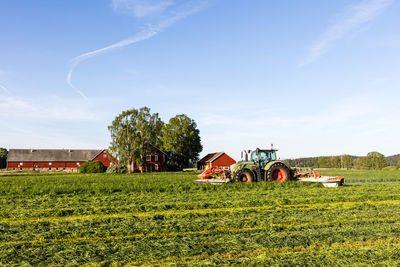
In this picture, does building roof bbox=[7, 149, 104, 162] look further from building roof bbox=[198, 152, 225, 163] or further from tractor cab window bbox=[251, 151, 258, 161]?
tractor cab window bbox=[251, 151, 258, 161]

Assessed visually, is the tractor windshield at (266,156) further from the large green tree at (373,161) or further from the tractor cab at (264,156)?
the large green tree at (373,161)

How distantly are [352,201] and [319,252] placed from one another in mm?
7212

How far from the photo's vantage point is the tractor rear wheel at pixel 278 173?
17969 mm

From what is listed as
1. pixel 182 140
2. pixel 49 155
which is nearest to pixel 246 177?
pixel 182 140

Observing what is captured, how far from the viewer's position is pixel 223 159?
201 feet

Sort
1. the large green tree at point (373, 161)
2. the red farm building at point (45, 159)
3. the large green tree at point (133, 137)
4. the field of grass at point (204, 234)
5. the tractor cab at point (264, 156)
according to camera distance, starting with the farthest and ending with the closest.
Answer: the large green tree at point (373, 161) → the red farm building at point (45, 159) → the large green tree at point (133, 137) → the tractor cab at point (264, 156) → the field of grass at point (204, 234)

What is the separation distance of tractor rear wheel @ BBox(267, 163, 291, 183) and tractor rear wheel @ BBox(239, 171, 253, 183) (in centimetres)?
96

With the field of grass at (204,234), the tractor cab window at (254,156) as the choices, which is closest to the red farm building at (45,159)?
the tractor cab window at (254,156)

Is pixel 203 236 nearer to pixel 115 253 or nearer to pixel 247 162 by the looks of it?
pixel 115 253

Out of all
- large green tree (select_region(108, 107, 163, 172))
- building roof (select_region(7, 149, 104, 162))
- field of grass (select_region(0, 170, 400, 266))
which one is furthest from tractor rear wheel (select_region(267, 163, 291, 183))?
building roof (select_region(7, 149, 104, 162))

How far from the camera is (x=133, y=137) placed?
50.6 m

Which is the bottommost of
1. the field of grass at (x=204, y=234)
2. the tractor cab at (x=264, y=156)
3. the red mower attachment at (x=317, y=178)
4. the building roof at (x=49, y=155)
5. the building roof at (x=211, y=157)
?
the field of grass at (x=204, y=234)

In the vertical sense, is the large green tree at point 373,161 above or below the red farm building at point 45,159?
below

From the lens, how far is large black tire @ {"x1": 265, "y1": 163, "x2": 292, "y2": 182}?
59.0ft
